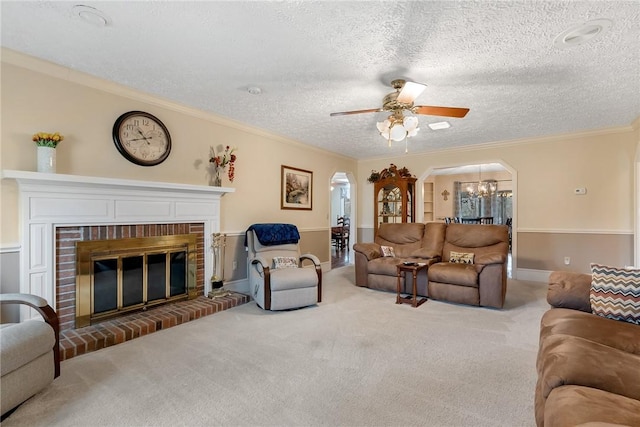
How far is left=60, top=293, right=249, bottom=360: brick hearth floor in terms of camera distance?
253 centimetres

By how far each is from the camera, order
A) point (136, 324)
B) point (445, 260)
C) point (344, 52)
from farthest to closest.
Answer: point (445, 260) < point (136, 324) < point (344, 52)

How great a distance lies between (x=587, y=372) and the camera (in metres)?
1.35

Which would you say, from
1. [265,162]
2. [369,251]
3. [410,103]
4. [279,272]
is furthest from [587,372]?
[265,162]

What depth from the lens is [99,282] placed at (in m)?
3.01

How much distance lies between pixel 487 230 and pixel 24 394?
512cm

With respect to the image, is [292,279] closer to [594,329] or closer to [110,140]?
[110,140]

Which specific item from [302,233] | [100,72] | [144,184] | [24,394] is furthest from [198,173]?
[24,394]

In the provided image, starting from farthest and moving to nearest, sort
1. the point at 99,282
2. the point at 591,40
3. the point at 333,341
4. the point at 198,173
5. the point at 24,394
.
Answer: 1. the point at 198,173
2. the point at 99,282
3. the point at 333,341
4. the point at 591,40
5. the point at 24,394

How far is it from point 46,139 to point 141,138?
86 cm

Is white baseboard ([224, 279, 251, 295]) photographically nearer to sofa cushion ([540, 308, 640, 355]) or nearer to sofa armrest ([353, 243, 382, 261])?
sofa armrest ([353, 243, 382, 261])

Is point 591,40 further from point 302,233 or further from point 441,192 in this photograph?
point 441,192

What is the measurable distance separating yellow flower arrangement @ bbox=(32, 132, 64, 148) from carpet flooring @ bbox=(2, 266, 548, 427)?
6.01ft

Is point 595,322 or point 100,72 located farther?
point 100,72

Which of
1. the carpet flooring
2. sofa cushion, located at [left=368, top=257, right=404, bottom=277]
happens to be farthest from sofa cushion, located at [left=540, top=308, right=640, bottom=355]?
sofa cushion, located at [left=368, top=257, right=404, bottom=277]
